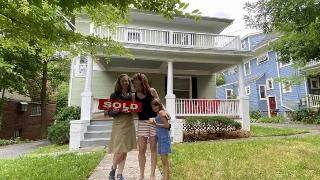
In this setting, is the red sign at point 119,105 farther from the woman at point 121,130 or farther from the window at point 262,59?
the window at point 262,59

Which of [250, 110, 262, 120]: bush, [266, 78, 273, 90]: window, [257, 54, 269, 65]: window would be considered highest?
[257, 54, 269, 65]: window

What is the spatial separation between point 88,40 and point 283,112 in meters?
24.0

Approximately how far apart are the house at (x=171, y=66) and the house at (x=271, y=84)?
6.82m

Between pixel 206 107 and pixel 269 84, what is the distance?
17231mm

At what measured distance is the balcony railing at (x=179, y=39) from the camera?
46.9 feet

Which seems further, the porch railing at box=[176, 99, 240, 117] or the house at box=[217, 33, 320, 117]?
the house at box=[217, 33, 320, 117]

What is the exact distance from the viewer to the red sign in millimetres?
4758

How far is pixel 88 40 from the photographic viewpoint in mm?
6031

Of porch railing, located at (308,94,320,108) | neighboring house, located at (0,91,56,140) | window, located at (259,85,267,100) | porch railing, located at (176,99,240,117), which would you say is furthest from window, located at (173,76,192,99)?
window, located at (259,85,267,100)

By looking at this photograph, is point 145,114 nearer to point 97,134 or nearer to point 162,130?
point 162,130

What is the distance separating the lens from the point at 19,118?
25.1 meters

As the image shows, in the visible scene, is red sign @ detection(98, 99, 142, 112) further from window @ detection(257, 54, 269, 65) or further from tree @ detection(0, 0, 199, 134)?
window @ detection(257, 54, 269, 65)

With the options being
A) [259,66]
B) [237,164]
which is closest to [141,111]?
[237,164]

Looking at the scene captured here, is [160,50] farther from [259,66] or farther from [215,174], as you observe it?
[259,66]
